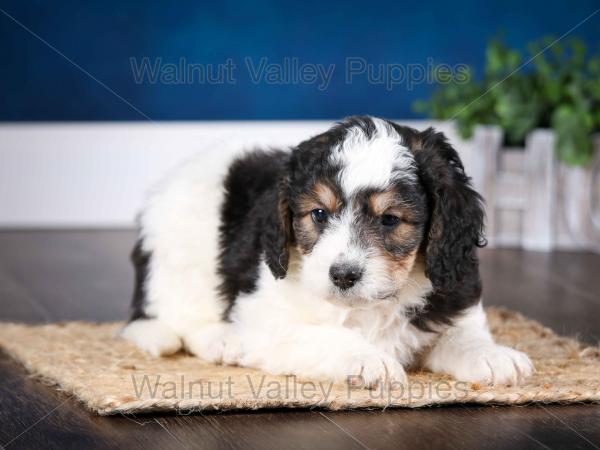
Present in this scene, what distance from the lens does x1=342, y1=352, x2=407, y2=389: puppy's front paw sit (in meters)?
2.76

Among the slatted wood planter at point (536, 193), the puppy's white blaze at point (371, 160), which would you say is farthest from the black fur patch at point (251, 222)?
the slatted wood planter at point (536, 193)

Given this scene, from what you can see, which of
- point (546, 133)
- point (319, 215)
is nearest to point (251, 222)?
Answer: point (319, 215)

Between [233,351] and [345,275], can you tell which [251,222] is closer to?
[233,351]

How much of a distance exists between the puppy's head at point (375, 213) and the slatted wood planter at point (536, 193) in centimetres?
308

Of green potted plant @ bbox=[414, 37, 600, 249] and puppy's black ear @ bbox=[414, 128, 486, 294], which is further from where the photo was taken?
green potted plant @ bbox=[414, 37, 600, 249]

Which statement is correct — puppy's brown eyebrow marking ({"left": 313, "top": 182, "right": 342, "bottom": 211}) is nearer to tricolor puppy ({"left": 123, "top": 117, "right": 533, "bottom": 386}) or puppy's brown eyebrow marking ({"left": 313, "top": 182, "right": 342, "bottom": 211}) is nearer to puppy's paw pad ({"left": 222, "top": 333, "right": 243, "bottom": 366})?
tricolor puppy ({"left": 123, "top": 117, "right": 533, "bottom": 386})

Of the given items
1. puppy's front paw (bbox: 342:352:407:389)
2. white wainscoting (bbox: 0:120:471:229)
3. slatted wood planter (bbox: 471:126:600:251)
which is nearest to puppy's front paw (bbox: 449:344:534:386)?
puppy's front paw (bbox: 342:352:407:389)

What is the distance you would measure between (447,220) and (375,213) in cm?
22

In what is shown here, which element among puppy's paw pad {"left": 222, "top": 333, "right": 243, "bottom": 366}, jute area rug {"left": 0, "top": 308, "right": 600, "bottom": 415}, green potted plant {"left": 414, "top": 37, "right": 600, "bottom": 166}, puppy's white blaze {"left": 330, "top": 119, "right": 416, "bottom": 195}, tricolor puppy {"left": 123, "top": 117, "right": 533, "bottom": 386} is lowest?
jute area rug {"left": 0, "top": 308, "right": 600, "bottom": 415}

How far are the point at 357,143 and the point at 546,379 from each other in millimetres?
915

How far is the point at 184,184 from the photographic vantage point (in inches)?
145

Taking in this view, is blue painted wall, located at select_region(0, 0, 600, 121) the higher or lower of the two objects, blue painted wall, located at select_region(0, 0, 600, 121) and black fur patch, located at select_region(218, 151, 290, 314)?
the higher

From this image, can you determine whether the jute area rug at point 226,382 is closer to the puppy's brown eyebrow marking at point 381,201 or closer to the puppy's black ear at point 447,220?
the puppy's black ear at point 447,220

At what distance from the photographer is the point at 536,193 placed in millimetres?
5961
